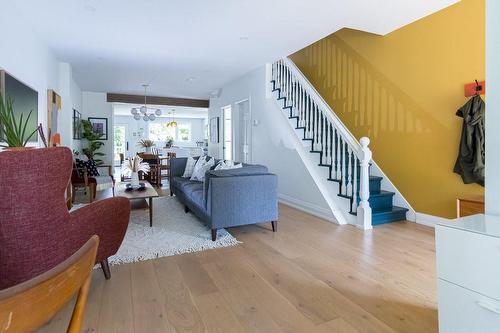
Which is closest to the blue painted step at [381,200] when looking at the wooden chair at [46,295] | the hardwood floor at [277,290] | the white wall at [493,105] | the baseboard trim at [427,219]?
the baseboard trim at [427,219]

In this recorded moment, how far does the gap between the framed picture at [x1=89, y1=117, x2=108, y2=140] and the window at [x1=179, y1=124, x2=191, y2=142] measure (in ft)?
21.9

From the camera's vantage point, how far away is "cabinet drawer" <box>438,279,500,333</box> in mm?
1082

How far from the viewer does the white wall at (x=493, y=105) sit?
4.12 ft

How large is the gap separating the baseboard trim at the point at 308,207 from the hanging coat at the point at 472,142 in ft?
5.17

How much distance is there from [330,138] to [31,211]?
3.64 metres

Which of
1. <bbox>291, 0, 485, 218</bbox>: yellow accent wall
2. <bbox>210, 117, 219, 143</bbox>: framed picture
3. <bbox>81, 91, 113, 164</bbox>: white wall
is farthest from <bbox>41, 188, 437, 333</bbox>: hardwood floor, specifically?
<bbox>81, 91, 113, 164</bbox>: white wall

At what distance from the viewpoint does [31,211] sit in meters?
1.44

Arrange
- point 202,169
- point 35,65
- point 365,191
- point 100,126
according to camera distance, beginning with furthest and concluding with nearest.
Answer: point 100,126
point 202,169
point 35,65
point 365,191

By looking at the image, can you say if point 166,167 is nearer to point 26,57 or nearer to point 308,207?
point 26,57

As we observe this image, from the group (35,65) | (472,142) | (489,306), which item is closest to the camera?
(489,306)

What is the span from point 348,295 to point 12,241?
79.2 inches

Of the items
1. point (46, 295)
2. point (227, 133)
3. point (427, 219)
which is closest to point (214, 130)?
point (227, 133)

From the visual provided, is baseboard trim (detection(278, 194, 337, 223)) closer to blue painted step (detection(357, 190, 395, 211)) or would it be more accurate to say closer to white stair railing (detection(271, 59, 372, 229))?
white stair railing (detection(271, 59, 372, 229))

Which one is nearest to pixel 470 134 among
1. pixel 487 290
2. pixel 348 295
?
pixel 348 295
